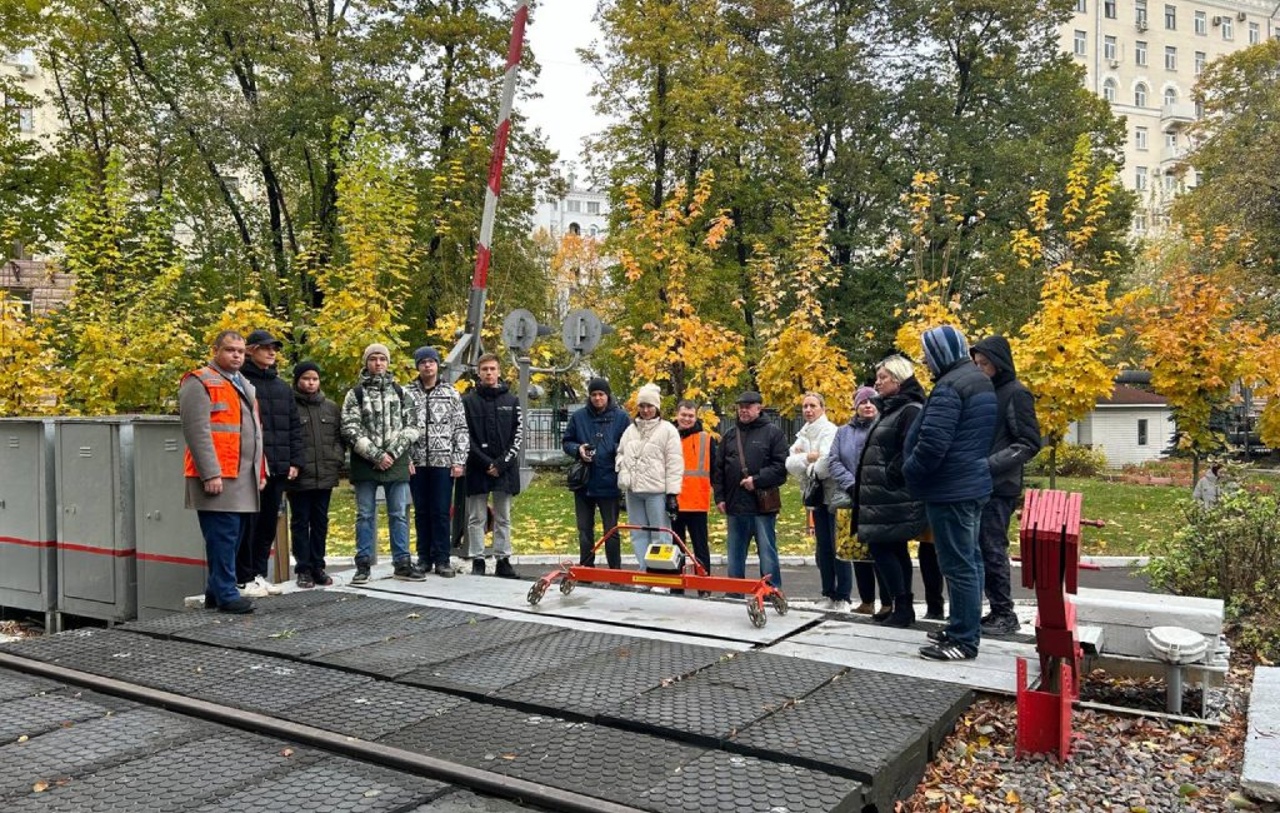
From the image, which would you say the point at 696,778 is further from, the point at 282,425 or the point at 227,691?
the point at 282,425

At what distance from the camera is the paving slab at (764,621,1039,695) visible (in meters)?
5.71

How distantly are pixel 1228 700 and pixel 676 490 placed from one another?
14.3 feet

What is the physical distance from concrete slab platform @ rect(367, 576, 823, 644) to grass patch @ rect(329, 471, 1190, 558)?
4335mm

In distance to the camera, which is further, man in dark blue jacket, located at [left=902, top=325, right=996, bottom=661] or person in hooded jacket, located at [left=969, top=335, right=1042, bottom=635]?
person in hooded jacket, located at [left=969, top=335, right=1042, bottom=635]

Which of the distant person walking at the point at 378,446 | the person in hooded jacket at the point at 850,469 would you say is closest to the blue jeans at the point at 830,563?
the person in hooded jacket at the point at 850,469

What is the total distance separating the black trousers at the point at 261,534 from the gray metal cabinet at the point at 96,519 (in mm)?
1037

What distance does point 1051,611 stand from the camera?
485 cm

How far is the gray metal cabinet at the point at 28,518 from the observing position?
914cm

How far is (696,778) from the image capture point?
419cm

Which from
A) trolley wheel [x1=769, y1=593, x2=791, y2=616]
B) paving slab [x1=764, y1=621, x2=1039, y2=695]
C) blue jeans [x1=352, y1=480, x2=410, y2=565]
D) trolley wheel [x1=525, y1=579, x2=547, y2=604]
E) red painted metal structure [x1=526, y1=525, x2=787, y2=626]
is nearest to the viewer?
paving slab [x1=764, y1=621, x2=1039, y2=695]

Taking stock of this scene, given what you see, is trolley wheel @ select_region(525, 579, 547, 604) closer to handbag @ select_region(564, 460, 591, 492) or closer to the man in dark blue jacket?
handbag @ select_region(564, 460, 591, 492)

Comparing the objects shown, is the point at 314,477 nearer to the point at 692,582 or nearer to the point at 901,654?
the point at 692,582

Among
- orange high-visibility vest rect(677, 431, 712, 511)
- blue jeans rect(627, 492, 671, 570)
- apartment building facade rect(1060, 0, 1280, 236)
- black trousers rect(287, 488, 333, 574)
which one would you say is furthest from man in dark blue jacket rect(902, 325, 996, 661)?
apartment building facade rect(1060, 0, 1280, 236)

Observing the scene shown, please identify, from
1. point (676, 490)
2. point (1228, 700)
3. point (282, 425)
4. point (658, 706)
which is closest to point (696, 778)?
point (658, 706)
